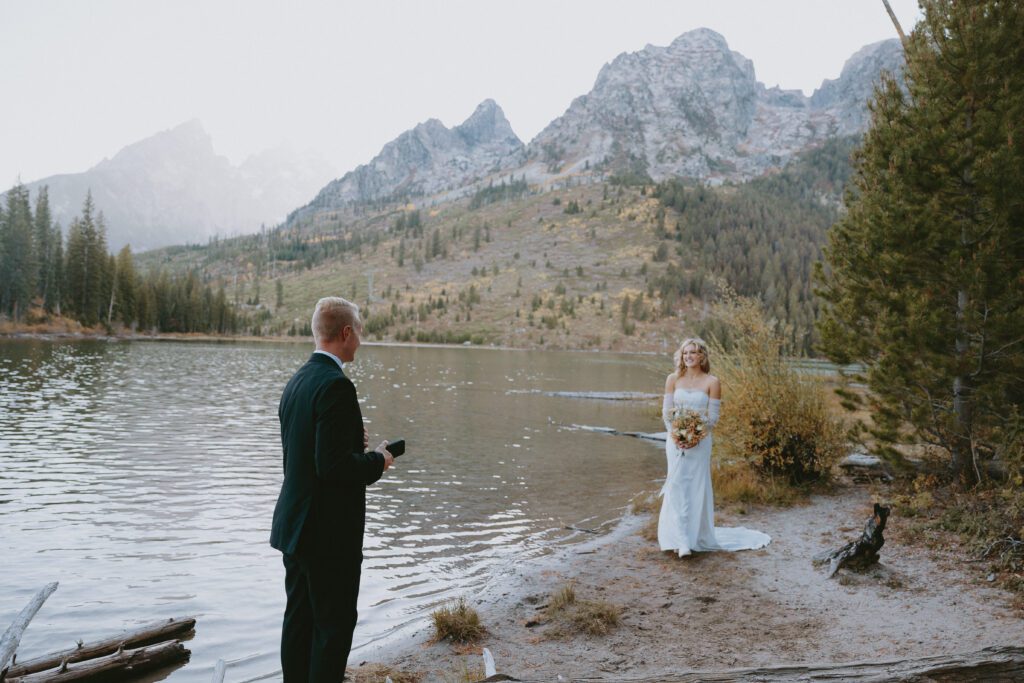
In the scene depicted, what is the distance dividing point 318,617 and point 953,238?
1088 centimetres

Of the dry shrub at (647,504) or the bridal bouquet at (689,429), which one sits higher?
the bridal bouquet at (689,429)

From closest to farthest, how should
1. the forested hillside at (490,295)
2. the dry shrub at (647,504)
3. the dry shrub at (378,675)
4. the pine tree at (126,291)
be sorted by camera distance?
the dry shrub at (378,675), the dry shrub at (647,504), the forested hillside at (490,295), the pine tree at (126,291)

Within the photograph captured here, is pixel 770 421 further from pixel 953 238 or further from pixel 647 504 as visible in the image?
pixel 953 238

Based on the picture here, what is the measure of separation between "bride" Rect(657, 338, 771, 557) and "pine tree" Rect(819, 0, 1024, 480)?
11.4 feet

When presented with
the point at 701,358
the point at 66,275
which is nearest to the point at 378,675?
the point at 701,358

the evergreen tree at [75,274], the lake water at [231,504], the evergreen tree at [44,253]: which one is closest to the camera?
the lake water at [231,504]

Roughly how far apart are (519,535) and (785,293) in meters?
151

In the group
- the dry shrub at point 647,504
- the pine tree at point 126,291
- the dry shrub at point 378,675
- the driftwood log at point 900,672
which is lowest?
the dry shrub at point 647,504

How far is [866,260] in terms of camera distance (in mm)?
11117

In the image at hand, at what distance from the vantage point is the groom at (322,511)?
374cm

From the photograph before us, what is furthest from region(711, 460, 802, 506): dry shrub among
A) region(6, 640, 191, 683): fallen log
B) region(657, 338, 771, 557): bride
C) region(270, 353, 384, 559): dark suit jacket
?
region(270, 353, 384, 559): dark suit jacket

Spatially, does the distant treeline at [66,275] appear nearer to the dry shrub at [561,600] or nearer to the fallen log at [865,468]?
the dry shrub at [561,600]

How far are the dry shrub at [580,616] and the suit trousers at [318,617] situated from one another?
10.8 feet

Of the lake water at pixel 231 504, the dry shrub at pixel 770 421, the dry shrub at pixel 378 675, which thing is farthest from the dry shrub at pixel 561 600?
the dry shrub at pixel 770 421
